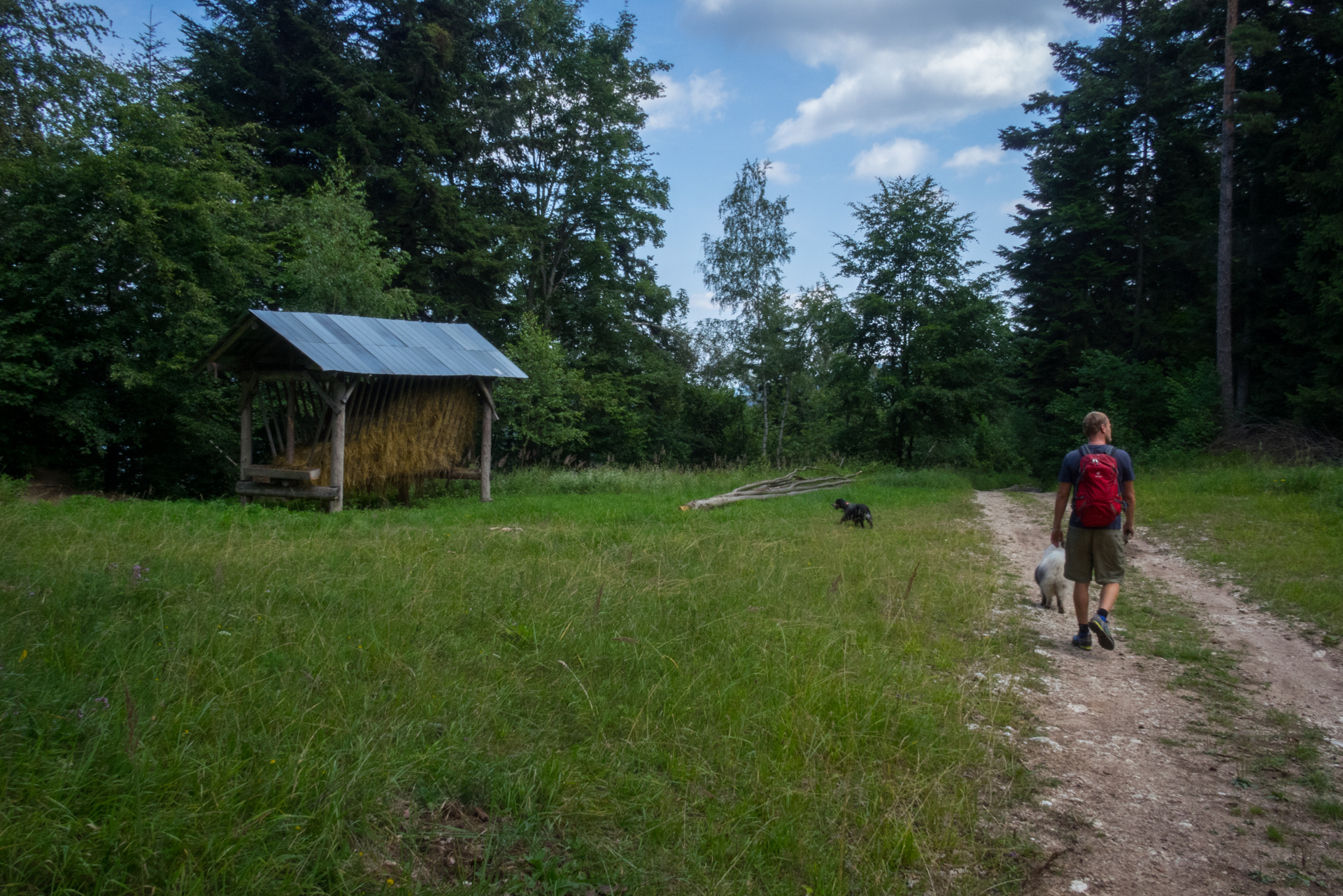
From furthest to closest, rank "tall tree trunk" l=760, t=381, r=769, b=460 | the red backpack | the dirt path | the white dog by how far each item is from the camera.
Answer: "tall tree trunk" l=760, t=381, r=769, b=460 < the white dog < the red backpack < the dirt path

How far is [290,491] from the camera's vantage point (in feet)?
44.0

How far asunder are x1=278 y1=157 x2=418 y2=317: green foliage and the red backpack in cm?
1987

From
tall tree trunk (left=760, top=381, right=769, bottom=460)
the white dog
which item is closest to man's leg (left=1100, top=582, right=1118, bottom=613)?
the white dog

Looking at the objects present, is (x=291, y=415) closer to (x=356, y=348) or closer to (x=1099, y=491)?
(x=356, y=348)

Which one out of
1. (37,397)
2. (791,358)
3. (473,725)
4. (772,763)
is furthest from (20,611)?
(791,358)

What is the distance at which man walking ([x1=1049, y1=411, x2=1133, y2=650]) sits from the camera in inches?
226

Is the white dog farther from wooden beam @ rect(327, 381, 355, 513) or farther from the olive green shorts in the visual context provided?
wooden beam @ rect(327, 381, 355, 513)

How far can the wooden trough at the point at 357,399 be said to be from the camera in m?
13.1

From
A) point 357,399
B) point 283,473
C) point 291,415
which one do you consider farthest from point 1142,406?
point 283,473

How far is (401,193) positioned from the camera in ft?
89.2

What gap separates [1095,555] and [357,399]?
12.6m

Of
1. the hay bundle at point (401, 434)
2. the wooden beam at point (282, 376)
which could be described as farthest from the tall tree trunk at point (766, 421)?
the wooden beam at point (282, 376)

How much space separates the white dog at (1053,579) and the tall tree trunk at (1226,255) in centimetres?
1629

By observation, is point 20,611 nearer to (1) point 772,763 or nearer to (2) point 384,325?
(1) point 772,763
